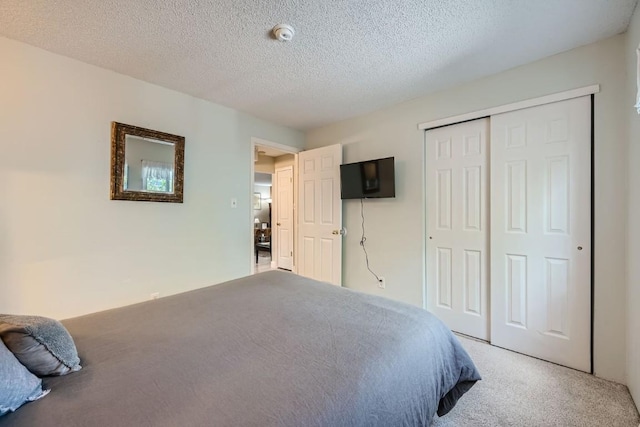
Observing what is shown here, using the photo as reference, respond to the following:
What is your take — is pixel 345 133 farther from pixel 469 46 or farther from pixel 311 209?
pixel 469 46

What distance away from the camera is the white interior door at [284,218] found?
17.1 feet

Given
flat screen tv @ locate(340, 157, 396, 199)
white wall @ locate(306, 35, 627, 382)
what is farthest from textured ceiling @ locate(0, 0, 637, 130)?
flat screen tv @ locate(340, 157, 396, 199)

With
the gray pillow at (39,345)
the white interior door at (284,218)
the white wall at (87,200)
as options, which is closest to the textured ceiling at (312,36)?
the white wall at (87,200)

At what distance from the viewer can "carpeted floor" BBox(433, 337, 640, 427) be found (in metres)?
1.48

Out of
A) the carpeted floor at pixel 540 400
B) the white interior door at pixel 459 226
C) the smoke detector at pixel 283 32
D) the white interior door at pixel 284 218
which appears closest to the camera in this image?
the carpeted floor at pixel 540 400

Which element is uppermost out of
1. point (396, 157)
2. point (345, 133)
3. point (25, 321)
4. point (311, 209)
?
point (345, 133)

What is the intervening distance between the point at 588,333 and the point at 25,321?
314cm

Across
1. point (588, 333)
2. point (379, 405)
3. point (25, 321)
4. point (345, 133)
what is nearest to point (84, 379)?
A: point (25, 321)

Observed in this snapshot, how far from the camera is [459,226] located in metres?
2.58

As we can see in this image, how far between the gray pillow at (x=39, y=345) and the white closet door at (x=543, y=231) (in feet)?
9.17

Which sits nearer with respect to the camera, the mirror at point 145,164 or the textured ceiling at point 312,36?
the textured ceiling at point 312,36

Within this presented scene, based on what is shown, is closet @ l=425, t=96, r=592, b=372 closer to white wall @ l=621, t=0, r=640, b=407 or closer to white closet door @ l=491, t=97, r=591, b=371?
white closet door @ l=491, t=97, r=591, b=371

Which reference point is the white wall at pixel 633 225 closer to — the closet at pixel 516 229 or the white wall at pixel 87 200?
the closet at pixel 516 229

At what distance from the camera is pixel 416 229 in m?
2.84
